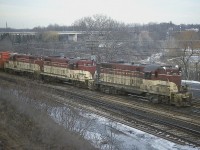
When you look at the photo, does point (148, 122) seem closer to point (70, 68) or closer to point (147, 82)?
point (147, 82)

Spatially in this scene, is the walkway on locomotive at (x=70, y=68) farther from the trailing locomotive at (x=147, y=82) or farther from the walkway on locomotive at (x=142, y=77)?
the trailing locomotive at (x=147, y=82)

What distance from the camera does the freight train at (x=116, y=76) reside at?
24.2 m

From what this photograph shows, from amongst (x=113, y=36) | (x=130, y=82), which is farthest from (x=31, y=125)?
(x=113, y=36)

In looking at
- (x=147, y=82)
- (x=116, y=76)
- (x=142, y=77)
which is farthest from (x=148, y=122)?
(x=116, y=76)

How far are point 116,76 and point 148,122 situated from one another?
9846mm

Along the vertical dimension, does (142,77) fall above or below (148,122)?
above

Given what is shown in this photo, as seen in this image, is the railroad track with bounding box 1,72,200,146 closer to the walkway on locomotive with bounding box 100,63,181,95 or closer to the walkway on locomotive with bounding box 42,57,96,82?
the walkway on locomotive with bounding box 100,63,181,95

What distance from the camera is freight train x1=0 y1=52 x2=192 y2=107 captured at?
24.2m

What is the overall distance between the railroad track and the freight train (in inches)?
97.3

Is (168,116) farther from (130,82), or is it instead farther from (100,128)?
(130,82)

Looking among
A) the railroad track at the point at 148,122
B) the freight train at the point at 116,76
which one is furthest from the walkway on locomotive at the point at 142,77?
the railroad track at the point at 148,122

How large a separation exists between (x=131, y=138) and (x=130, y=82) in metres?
11.1

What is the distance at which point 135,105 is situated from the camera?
965 inches

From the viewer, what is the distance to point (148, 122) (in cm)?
1983
